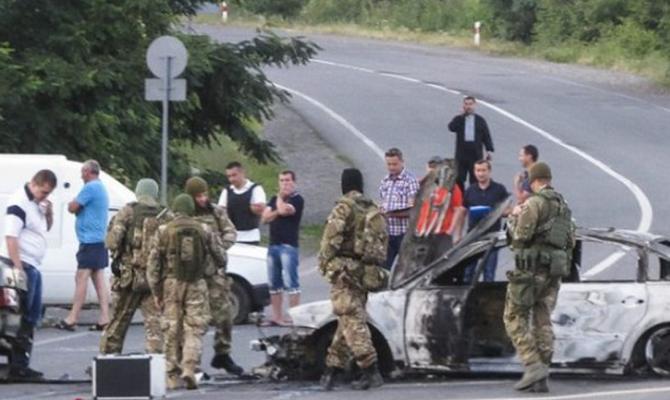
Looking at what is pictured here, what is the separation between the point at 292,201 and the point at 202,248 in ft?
14.2

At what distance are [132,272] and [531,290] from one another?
3.28m

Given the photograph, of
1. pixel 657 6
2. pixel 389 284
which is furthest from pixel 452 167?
pixel 657 6

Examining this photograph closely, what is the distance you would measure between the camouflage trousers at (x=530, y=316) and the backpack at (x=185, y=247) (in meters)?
2.41

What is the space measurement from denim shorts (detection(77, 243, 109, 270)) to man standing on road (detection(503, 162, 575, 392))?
626cm

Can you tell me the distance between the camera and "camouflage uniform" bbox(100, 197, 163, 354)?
14703mm

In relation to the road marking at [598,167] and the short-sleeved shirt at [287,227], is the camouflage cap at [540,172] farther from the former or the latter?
the short-sleeved shirt at [287,227]

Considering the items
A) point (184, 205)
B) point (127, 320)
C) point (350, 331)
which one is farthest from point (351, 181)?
point (127, 320)

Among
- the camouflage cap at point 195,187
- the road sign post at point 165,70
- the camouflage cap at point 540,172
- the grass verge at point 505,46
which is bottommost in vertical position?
the camouflage cap at point 195,187

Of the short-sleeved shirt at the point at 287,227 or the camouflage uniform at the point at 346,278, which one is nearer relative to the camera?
the camouflage uniform at the point at 346,278

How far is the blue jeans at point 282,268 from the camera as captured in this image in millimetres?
18328

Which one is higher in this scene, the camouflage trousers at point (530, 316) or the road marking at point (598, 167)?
the road marking at point (598, 167)

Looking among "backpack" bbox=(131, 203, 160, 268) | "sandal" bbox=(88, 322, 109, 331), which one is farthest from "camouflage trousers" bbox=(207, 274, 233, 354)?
"sandal" bbox=(88, 322, 109, 331)

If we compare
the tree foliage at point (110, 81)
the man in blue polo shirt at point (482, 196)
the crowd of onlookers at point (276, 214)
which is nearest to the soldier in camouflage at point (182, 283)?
the crowd of onlookers at point (276, 214)

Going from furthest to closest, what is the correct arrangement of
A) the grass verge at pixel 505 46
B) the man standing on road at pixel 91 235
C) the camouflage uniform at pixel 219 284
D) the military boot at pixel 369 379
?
the grass verge at pixel 505 46, the man standing on road at pixel 91 235, the camouflage uniform at pixel 219 284, the military boot at pixel 369 379
